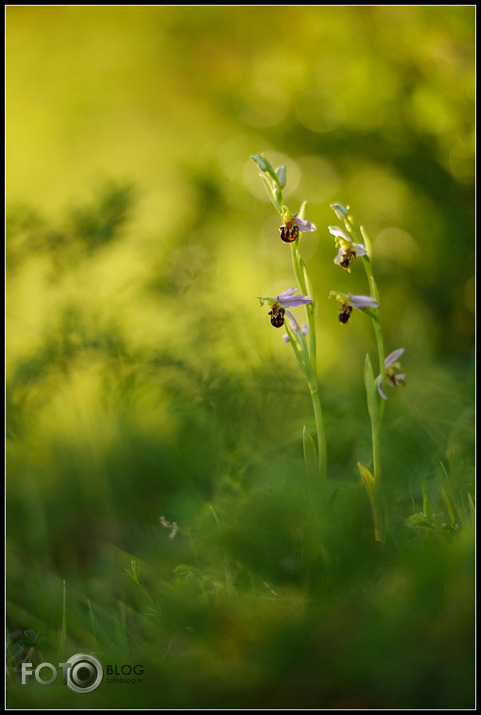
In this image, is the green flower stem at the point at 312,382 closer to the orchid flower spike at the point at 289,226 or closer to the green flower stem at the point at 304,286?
the green flower stem at the point at 304,286

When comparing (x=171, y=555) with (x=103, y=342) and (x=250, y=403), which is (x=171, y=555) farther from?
(x=103, y=342)

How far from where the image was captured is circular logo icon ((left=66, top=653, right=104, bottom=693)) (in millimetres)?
679

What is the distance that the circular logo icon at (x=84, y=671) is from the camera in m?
0.68

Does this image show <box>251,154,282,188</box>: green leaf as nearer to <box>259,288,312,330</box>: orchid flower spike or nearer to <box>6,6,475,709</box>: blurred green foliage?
<box>259,288,312,330</box>: orchid flower spike

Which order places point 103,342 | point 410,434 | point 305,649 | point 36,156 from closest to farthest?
point 305,649 < point 410,434 < point 103,342 < point 36,156

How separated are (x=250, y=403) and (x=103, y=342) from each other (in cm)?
41

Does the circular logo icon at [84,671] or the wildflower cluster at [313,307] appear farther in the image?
the wildflower cluster at [313,307]

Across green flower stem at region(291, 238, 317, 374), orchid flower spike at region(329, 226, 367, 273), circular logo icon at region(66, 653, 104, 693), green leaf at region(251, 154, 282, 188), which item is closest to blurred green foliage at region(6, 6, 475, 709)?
circular logo icon at region(66, 653, 104, 693)

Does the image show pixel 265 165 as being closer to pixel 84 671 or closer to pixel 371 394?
pixel 371 394

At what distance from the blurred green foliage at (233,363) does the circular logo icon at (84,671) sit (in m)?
0.04

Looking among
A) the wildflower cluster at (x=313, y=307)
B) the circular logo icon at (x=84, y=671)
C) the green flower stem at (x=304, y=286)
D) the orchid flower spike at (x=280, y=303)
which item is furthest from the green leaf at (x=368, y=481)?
the circular logo icon at (x=84, y=671)

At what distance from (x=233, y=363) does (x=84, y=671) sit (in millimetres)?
934

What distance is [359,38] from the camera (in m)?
1.97

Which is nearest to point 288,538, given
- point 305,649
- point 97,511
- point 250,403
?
point 305,649
